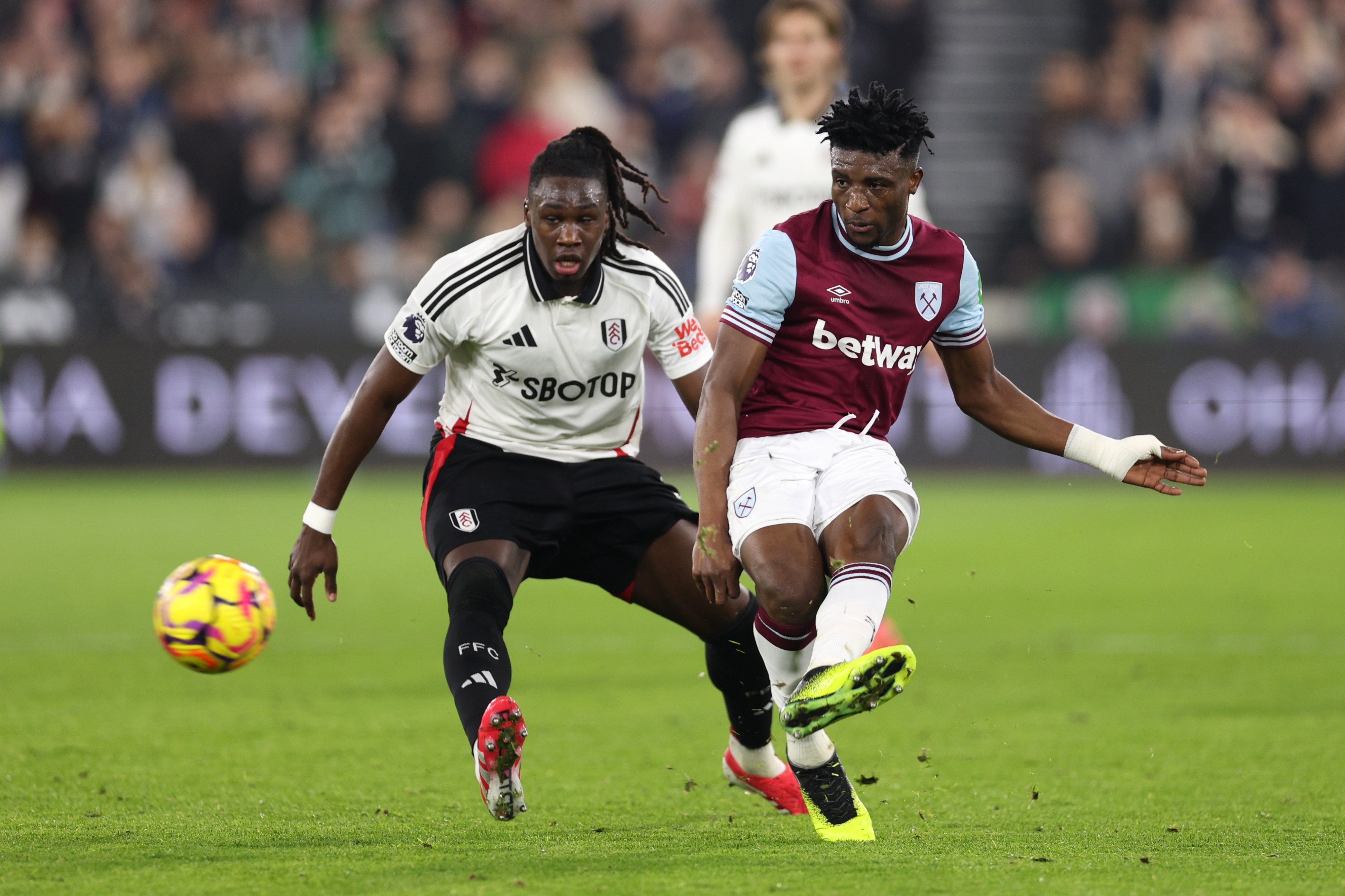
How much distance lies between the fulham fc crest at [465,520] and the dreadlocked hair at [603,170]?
2.68ft

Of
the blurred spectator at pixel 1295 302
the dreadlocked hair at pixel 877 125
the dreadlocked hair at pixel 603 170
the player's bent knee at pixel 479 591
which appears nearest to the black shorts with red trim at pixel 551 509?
the player's bent knee at pixel 479 591

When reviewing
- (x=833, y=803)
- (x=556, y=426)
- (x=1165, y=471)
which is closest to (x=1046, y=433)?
(x=1165, y=471)

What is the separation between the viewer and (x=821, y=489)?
14.3 ft

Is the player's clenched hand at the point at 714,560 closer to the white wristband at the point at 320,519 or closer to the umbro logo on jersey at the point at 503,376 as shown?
the umbro logo on jersey at the point at 503,376

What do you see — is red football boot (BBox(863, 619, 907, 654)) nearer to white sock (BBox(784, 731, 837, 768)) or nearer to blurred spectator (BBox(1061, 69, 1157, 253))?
white sock (BBox(784, 731, 837, 768))

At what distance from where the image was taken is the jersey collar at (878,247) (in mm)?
4406

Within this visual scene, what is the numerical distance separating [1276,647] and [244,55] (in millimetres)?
12154

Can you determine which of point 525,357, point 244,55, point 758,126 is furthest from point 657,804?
point 244,55

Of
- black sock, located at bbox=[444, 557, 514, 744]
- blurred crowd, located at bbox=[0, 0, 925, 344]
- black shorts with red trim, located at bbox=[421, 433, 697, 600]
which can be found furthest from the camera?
blurred crowd, located at bbox=[0, 0, 925, 344]

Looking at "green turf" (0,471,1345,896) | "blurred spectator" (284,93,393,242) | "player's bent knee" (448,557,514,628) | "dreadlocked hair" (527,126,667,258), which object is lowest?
"green turf" (0,471,1345,896)

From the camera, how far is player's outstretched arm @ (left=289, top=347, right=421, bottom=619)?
452 cm

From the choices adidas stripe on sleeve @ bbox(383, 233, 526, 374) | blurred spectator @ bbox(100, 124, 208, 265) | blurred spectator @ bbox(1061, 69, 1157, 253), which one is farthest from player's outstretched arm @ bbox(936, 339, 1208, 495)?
blurred spectator @ bbox(100, 124, 208, 265)

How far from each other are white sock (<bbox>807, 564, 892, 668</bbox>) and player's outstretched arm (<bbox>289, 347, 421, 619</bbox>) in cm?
125

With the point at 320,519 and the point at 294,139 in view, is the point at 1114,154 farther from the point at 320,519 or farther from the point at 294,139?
the point at 320,519
